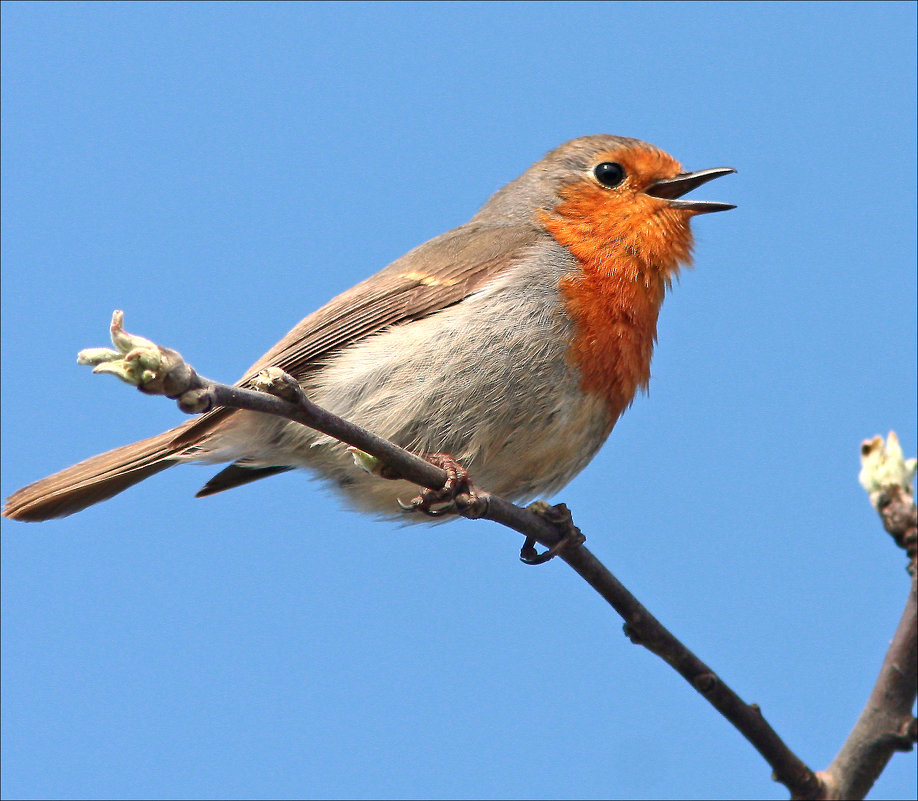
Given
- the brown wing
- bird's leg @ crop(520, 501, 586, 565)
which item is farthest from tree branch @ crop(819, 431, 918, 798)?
the brown wing

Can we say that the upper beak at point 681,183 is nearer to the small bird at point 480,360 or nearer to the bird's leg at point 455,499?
the small bird at point 480,360

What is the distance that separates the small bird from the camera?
5254mm

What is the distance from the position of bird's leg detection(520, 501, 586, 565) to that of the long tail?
1.95 m

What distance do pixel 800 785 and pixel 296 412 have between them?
204cm

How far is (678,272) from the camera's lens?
6.17m

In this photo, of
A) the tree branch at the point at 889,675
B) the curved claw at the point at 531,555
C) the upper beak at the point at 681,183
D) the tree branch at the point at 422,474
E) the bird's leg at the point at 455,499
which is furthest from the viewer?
the upper beak at the point at 681,183

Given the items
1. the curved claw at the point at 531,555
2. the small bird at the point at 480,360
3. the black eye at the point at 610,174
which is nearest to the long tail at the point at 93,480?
the small bird at the point at 480,360

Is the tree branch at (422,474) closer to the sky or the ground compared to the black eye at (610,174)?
closer to the ground

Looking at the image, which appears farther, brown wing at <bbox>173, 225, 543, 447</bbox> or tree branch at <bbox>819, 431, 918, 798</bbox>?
brown wing at <bbox>173, 225, 543, 447</bbox>

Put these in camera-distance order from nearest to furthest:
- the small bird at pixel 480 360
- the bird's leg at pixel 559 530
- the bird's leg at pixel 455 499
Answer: the bird's leg at pixel 455 499 < the bird's leg at pixel 559 530 < the small bird at pixel 480 360

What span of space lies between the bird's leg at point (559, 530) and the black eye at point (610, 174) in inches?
92.6

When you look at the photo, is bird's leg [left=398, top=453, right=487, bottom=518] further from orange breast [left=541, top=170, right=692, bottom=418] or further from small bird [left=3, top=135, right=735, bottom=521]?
orange breast [left=541, top=170, right=692, bottom=418]

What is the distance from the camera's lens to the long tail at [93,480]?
545cm

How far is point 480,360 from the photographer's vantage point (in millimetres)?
5254
